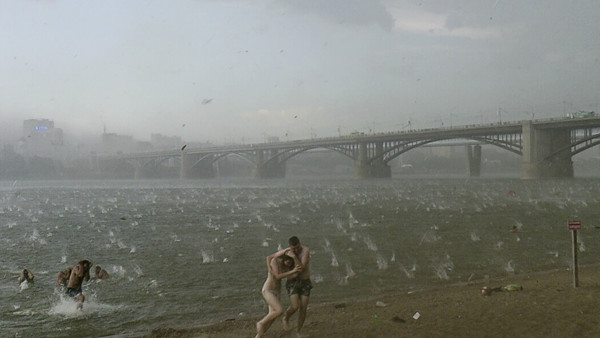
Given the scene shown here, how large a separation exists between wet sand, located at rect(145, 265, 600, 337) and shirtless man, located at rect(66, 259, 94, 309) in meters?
2.47

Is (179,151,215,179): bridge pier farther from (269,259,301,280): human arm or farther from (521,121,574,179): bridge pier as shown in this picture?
(269,259,301,280): human arm

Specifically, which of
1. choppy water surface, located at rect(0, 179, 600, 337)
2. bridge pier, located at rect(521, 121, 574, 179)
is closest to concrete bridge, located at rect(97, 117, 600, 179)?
bridge pier, located at rect(521, 121, 574, 179)

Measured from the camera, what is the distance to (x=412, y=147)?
356ft

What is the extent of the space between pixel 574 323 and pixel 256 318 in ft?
19.1

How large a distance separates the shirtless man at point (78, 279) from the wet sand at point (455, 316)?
8.10 feet

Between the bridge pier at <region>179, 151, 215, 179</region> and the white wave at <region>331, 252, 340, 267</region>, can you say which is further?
the bridge pier at <region>179, 151, 215, 179</region>

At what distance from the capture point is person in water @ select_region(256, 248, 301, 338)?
846 cm

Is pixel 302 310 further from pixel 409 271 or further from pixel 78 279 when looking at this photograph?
pixel 409 271

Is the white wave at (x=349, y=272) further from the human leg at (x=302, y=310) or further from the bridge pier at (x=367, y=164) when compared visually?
the bridge pier at (x=367, y=164)

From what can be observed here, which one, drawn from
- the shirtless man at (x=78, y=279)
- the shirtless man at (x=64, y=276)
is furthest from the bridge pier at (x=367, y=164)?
the shirtless man at (x=78, y=279)

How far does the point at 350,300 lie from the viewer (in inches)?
485

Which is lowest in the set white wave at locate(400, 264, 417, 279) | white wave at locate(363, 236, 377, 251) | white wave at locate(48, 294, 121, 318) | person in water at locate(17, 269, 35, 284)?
white wave at locate(363, 236, 377, 251)

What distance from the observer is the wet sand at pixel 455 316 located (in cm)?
898

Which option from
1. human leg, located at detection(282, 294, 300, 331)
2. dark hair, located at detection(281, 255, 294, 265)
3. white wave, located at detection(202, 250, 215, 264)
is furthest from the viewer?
white wave, located at detection(202, 250, 215, 264)
